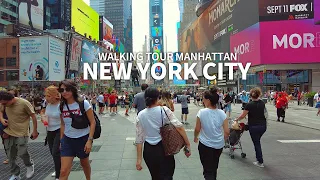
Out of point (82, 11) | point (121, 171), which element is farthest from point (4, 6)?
point (121, 171)

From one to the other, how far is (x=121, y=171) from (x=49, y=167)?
5.23 feet

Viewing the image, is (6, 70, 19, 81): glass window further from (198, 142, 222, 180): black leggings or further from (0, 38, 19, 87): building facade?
(198, 142, 222, 180): black leggings

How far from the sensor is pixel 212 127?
409 cm

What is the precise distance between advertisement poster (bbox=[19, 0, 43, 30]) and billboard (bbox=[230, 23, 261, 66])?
39.1 meters

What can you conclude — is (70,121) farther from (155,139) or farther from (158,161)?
(158,161)

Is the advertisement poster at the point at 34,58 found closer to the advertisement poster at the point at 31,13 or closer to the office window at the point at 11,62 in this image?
the office window at the point at 11,62

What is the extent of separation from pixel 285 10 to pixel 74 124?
158 ft

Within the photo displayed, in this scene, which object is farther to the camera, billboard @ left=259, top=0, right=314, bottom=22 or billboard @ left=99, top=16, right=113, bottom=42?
billboard @ left=99, top=16, right=113, bottom=42

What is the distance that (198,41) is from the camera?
8944 cm

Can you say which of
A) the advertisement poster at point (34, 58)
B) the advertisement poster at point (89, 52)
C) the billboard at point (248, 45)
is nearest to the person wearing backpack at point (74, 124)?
the billboard at point (248, 45)

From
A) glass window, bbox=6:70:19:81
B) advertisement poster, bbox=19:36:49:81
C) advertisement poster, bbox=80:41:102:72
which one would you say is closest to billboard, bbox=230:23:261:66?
advertisement poster, bbox=80:41:102:72

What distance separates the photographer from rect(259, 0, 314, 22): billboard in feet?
147

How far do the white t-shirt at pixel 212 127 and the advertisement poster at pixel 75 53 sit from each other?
59313 mm

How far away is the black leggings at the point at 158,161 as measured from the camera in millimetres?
3506
